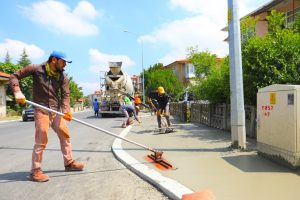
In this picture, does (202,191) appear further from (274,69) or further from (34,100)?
(274,69)

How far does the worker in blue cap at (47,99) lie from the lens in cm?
604

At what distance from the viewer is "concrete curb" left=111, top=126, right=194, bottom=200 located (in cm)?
497

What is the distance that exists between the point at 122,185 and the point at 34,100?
2.04 m

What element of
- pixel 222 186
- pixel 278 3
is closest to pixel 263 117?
pixel 222 186

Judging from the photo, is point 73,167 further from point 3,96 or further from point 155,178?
point 3,96

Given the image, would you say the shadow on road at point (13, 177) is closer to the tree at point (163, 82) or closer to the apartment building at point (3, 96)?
the apartment building at point (3, 96)

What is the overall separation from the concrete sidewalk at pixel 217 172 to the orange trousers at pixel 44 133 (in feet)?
3.95

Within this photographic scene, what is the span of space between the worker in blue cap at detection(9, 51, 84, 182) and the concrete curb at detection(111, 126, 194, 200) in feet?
3.11

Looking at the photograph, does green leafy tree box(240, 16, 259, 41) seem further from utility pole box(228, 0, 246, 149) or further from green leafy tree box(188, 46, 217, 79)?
green leafy tree box(188, 46, 217, 79)

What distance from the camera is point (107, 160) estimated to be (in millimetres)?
7941

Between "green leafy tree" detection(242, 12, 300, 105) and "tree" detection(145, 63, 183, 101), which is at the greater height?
"tree" detection(145, 63, 183, 101)

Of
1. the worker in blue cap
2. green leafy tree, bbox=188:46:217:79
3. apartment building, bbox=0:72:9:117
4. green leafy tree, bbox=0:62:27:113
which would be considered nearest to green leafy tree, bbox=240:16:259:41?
the worker in blue cap

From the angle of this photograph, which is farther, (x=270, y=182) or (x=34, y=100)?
(x=34, y=100)

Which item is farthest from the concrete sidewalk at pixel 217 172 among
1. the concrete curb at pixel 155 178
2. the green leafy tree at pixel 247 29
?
the green leafy tree at pixel 247 29
